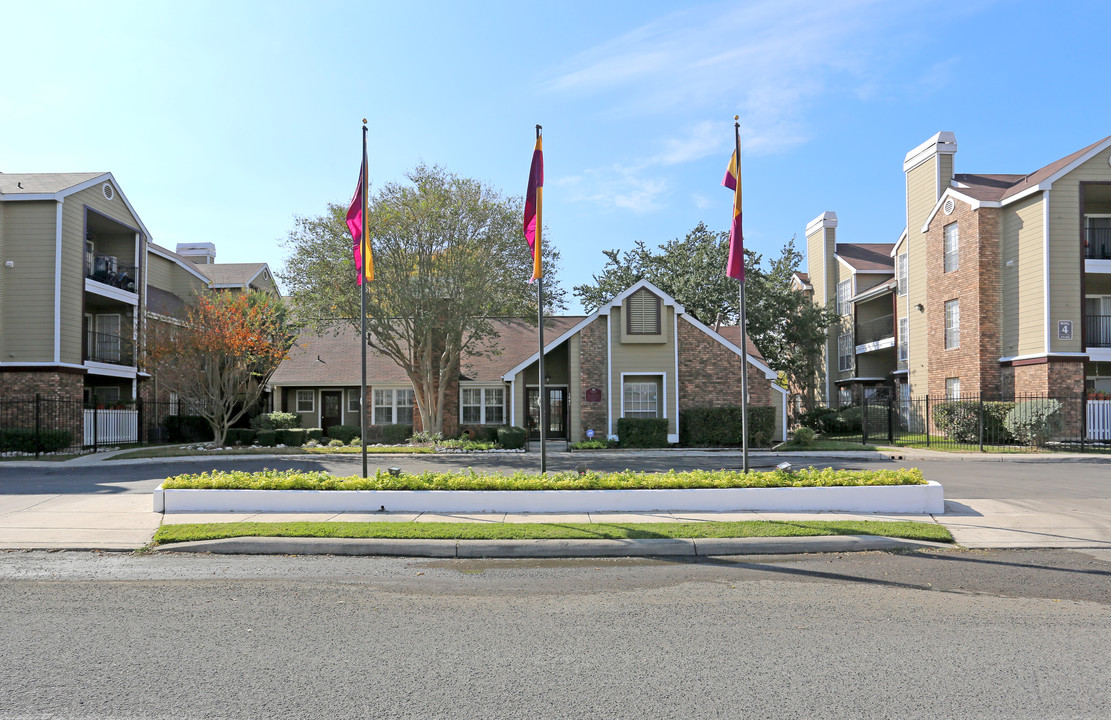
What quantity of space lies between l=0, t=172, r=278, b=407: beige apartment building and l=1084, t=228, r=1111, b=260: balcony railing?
3610 centimetres

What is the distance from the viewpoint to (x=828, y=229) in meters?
41.3

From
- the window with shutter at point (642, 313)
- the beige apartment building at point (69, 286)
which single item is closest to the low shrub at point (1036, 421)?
the window with shutter at point (642, 313)

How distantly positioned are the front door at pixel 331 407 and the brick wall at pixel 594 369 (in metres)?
11.6

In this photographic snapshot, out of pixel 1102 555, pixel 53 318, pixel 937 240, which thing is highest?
pixel 937 240

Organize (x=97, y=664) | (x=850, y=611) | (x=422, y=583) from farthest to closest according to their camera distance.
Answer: (x=422, y=583) → (x=850, y=611) → (x=97, y=664)

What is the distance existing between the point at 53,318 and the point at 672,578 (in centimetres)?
2526

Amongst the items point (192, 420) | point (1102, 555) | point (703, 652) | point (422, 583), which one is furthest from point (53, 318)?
point (1102, 555)

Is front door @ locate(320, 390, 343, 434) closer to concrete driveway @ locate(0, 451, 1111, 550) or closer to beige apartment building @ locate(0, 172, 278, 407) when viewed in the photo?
beige apartment building @ locate(0, 172, 278, 407)

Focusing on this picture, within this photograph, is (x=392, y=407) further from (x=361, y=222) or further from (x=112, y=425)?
(x=361, y=222)

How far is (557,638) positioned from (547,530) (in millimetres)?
3995

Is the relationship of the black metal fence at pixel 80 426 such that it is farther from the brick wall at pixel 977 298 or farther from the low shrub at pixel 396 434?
the brick wall at pixel 977 298

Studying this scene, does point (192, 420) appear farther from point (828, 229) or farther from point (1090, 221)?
point (1090, 221)

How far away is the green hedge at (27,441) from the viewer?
74.2 ft

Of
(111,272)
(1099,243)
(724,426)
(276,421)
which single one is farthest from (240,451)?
(1099,243)
